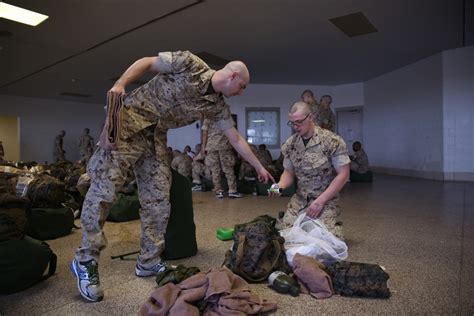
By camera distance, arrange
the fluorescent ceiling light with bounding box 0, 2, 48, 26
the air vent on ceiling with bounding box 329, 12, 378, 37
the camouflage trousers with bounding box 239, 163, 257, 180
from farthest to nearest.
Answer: the camouflage trousers with bounding box 239, 163, 257, 180 < the air vent on ceiling with bounding box 329, 12, 378, 37 < the fluorescent ceiling light with bounding box 0, 2, 48, 26

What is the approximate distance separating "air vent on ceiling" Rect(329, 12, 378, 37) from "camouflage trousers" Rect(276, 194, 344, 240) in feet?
15.5

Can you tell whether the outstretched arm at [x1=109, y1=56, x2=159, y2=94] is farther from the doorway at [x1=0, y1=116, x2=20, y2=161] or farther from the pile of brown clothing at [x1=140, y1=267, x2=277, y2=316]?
the doorway at [x1=0, y1=116, x2=20, y2=161]

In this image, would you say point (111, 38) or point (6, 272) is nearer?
point (6, 272)

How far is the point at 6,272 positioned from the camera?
1.92m

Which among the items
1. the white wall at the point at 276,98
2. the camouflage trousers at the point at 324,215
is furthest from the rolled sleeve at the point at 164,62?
the white wall at the point at 276,98

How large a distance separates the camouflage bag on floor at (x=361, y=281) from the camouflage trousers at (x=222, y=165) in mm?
4239

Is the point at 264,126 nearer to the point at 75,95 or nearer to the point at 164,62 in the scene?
the point at 75,95

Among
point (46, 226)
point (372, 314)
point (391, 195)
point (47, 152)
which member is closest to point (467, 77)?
point (391, 195)

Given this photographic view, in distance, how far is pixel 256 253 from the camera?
2.12m

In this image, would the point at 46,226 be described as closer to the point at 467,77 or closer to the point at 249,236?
the point at 249,236

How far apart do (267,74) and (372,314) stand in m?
9.95

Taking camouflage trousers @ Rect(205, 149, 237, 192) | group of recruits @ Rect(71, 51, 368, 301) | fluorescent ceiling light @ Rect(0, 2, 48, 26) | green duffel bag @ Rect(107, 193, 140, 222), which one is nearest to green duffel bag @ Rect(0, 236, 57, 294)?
group of recruits @ Rect(71, 51, 368, 301)

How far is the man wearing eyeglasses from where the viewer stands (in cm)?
265

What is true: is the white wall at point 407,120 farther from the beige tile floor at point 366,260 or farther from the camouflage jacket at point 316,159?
the camouflage jacket at point 316,159
